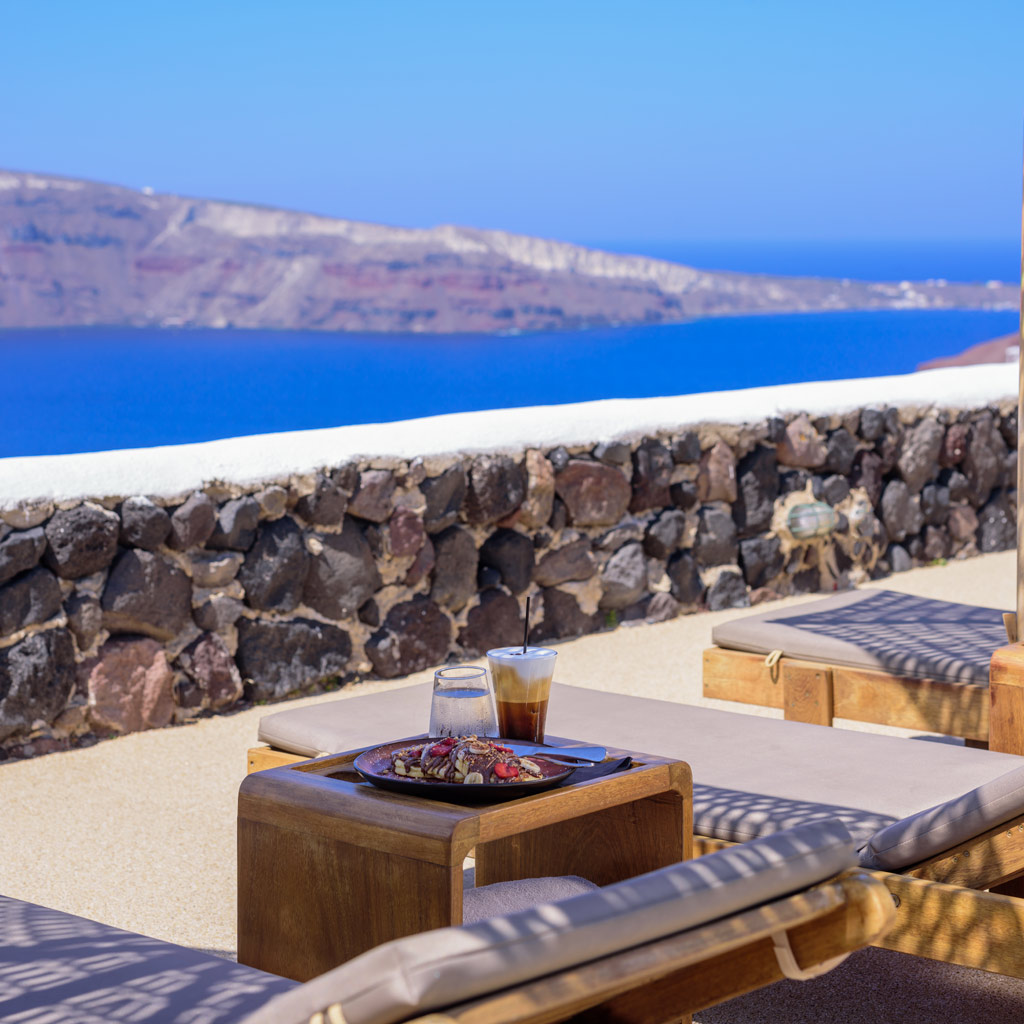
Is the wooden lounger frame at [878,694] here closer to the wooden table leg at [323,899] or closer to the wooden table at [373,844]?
the wooden table at [373,844]

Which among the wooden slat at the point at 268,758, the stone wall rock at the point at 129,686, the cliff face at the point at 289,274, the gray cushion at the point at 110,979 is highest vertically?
the cliff face at the point at 289,274

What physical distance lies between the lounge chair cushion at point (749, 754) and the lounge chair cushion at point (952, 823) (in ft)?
0.25

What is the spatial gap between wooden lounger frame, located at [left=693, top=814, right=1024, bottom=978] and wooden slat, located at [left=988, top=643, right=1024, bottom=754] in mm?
623

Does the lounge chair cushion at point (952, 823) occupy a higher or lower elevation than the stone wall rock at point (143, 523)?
lower

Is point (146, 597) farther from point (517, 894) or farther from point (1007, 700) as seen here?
point (1007, 700)

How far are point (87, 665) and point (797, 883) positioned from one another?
274 centimetres

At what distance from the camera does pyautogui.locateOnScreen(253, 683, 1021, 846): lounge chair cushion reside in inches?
80.4

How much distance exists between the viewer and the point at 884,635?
10.4 feet

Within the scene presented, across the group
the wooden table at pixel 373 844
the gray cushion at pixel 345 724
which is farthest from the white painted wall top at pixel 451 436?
the wooden table at pixel 373 844

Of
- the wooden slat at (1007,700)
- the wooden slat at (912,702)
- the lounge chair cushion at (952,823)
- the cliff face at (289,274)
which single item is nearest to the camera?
the lounge chair cushion at (952,823)

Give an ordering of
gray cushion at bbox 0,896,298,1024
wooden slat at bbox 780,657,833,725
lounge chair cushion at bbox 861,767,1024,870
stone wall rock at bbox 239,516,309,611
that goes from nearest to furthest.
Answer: gray cushion at bbox 0,896,298,1024 < lounge chair cushion at bbox 861,767,1024,870 < wooden slat at bbox 780,657,833,725 < stone wall rock at bbox 239,516,309,611

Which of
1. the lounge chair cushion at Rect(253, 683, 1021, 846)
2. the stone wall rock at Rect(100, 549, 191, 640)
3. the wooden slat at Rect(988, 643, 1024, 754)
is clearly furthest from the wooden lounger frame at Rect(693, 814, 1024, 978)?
the stone wall rock at Rect(100, 549, 191, 640)

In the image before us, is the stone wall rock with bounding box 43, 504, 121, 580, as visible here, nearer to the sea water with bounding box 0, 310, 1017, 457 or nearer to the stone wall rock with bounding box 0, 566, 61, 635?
the stone wall rock with bounding box 0, 566, 61, 635

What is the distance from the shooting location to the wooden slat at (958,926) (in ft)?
5.67
